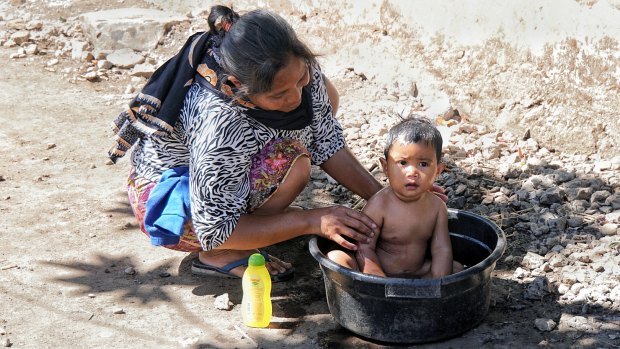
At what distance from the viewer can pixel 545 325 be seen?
335cm

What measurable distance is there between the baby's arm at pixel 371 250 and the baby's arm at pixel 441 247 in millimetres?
219

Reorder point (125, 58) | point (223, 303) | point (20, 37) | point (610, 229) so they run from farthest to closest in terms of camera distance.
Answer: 1. point (20, 37)
2. point (125, 58)
3. point (610, 229)
4. point (223, 303)

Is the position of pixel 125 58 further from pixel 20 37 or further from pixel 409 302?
pixel 409 302

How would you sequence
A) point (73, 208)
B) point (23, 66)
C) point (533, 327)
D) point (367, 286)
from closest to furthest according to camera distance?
point (367, 286)
point (533, 327)
point (73, 208)
point (23, 66)

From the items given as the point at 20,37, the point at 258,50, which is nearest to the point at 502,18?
the point at 258,50

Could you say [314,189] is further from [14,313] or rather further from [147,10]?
[147,10]

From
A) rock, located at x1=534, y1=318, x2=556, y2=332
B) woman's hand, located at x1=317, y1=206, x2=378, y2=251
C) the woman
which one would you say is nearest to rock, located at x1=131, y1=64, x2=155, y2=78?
the woman

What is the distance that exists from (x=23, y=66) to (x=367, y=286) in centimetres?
493

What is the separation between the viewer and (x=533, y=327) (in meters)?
3.40

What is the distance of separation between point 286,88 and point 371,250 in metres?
0.76

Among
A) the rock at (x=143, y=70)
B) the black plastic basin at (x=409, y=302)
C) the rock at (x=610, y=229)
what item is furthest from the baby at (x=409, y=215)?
the rock at (x=143, y=70)

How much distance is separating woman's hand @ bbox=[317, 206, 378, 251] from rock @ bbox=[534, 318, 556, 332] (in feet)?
2.40

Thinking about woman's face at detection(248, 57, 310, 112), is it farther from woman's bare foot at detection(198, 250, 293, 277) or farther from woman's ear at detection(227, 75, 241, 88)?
woman's bare foot at detection(198, 250, 293, 277)

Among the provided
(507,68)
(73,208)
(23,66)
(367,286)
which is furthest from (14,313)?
(23,66)
